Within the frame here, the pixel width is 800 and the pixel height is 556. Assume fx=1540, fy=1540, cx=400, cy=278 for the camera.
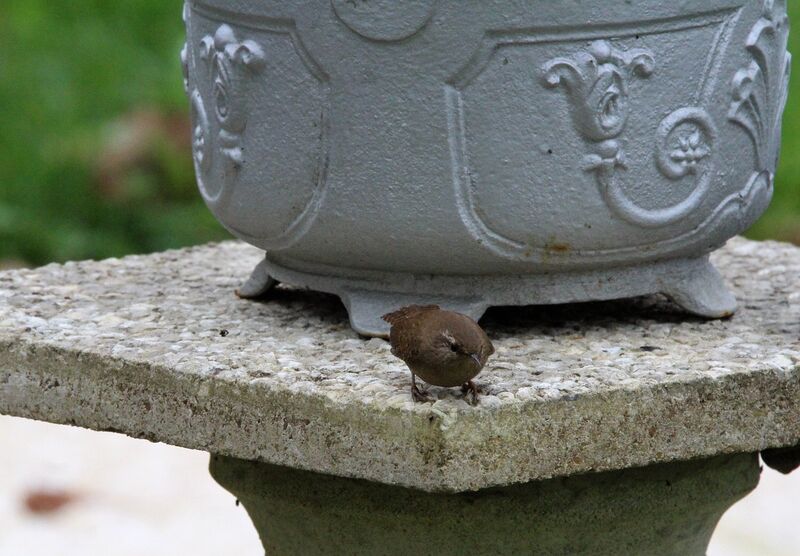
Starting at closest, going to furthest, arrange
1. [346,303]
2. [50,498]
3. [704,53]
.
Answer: [704,53] → [346,303] → [50,498]

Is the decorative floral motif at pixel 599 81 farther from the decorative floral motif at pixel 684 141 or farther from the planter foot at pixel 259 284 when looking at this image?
the planter foot at pixel 259 284

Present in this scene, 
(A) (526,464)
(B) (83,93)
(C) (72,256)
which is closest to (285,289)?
(A) (526,464)

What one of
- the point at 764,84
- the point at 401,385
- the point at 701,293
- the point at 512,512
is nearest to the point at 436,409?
the point at 401,385

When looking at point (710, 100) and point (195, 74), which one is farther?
point (195, 74)

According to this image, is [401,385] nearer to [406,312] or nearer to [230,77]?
[406,312]

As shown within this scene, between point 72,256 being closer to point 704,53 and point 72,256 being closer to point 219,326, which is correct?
point 219,326
